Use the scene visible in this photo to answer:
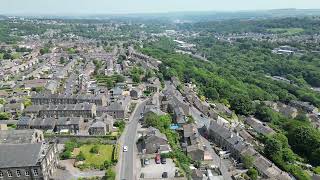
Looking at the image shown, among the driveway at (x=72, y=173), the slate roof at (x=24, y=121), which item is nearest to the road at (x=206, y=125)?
the driveway at (x=72, y=173)

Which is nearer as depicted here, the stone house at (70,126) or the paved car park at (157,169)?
the paved car park at (157,169)

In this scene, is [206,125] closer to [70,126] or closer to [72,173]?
[70,126]

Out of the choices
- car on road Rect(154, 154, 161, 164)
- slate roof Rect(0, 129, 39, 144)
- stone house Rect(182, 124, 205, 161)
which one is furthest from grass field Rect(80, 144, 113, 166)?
stone house Rect(182, 124, 205, 161)

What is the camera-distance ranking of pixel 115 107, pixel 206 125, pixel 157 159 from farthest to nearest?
1. pixel 115 107
2. pixel 206 125
3. pixel 157 159

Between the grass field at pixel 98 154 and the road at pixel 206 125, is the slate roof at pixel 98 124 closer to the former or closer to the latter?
the grass field at pixel 98 154

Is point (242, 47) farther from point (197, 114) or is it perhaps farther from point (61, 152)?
point (61, 152)

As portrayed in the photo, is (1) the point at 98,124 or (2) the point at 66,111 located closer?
(1) the point at 98,124

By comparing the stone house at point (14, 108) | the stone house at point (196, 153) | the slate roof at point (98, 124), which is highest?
the slate roof at point (98, 124)

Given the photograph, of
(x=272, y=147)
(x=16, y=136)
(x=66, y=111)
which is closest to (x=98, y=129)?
(x=66, y=111)
